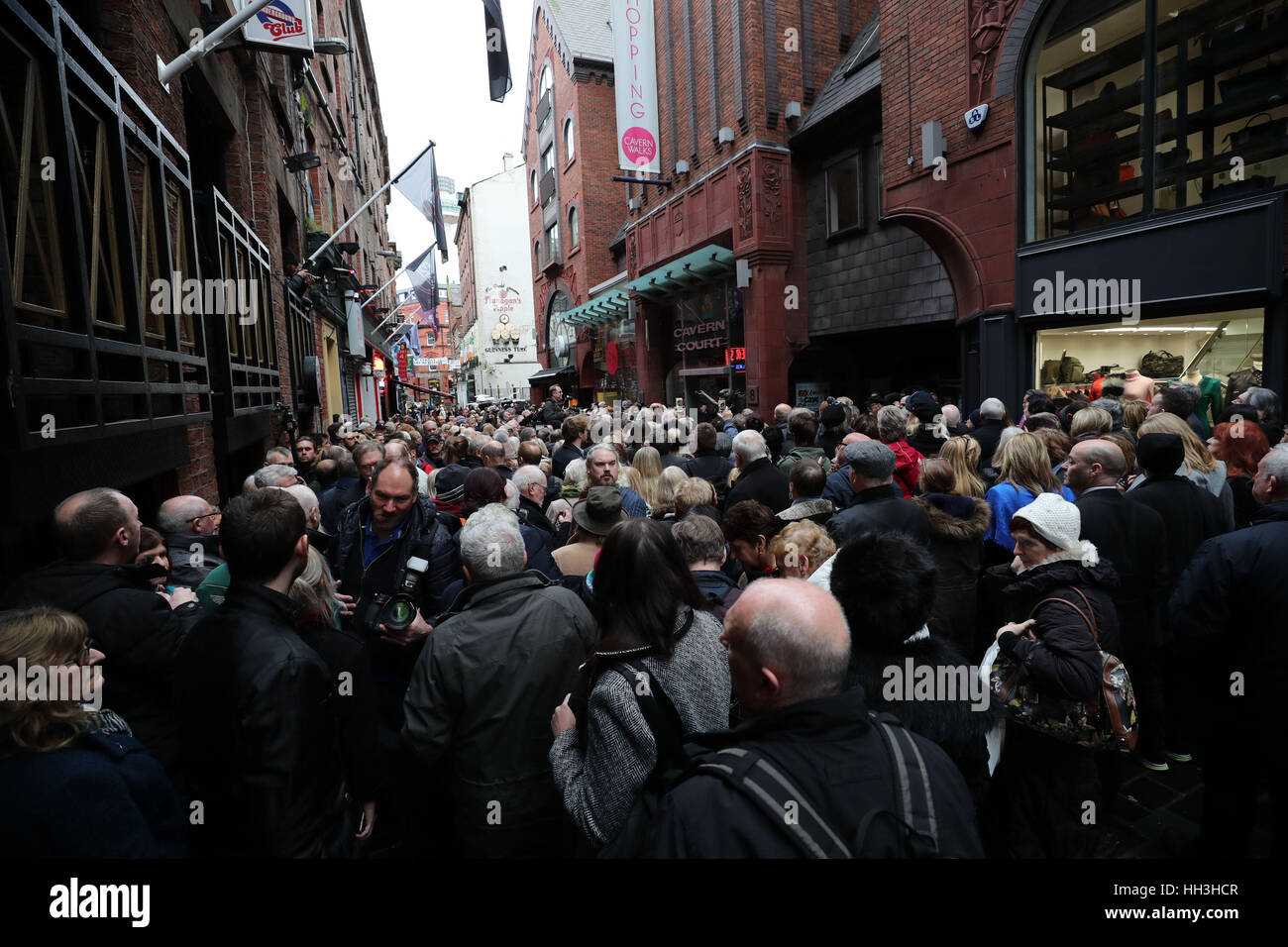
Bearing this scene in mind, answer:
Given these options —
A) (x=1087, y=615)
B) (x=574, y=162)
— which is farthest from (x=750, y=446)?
(x=574, y=162)

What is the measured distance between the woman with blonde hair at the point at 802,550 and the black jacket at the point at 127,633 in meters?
2.50

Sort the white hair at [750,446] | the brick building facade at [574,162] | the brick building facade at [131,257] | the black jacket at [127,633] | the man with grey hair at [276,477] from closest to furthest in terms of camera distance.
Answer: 1. the black jacket at [127,633]
2. the brick building facade at [131,257]
3. the man with grey hair at [276,477]
4. the white hair at [750,446]
5. the brick building facade at [574,162]

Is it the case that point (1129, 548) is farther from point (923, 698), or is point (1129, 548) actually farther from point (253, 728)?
point (253, 728)

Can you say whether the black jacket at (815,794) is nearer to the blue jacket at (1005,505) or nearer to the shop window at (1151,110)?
the blue jacket at (1005,505)

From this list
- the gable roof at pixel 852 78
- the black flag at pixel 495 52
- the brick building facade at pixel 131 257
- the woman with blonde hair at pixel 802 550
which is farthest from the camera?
the black flag at pixel 495 52

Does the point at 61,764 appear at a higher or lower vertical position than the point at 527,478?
lower

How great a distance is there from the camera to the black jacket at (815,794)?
135cm

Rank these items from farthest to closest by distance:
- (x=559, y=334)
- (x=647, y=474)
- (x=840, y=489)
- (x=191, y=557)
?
(x=559, y=334) → (x=647, y=474) → (x=840, y=489) → (x=191, y=557)

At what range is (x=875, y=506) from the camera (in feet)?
12.2

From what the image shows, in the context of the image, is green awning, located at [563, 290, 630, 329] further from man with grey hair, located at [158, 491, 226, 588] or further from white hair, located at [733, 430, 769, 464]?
man with grey hair, located at [158, 491, 226, 588]

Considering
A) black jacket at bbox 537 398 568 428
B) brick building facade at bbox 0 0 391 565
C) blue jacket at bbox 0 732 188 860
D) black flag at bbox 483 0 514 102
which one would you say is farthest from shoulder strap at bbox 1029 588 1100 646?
black flag at bbox 483 0 514 102

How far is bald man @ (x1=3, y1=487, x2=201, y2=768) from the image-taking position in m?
2.31

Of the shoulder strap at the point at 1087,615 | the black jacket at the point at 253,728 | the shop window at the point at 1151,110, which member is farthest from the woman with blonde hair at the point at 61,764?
the shop window at the point at 1151,110

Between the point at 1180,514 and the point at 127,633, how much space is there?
206 inches
